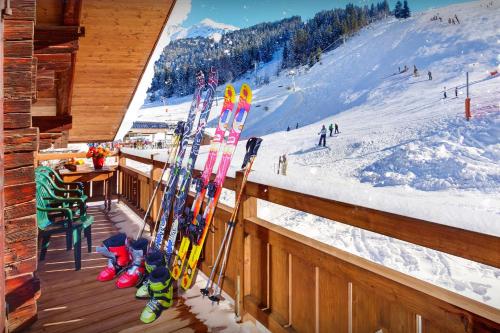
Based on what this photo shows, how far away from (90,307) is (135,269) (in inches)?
18.8

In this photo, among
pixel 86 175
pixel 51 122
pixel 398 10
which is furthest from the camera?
pixel 398 10

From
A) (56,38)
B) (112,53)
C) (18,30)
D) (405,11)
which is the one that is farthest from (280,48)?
(18,30)

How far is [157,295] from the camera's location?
2.49m

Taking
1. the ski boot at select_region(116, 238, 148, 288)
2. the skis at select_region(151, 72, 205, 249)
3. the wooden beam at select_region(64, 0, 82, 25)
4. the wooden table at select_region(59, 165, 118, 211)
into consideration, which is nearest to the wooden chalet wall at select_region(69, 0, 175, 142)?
the wooden beam at select_region(64, 0, 82, 25)

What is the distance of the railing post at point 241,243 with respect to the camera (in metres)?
2.32

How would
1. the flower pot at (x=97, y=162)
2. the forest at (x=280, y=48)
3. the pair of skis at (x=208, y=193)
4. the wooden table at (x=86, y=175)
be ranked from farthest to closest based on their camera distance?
the forest at (x=280, y=48)
the flower pot at (x=97, y=162)
the wooden table at (x=86, y=175)
the pair of skis at (x=208, y=193)


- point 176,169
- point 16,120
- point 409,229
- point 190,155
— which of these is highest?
point 16,120

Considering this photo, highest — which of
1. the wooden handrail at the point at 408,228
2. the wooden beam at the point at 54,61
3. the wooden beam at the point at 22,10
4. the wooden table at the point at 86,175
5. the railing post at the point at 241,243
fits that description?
the wooden beam at the point at 54,61

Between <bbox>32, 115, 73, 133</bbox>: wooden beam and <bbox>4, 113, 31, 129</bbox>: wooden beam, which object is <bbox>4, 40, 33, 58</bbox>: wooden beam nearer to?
<bbox>4, 113, 31, 129</bbox>: wooden beam

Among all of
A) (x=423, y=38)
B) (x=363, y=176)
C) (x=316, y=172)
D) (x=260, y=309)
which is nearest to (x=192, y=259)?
(x=260, y=309)

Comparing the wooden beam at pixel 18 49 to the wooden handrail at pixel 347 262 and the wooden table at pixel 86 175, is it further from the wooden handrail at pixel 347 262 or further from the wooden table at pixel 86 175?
the wooden table at pixel 86 175

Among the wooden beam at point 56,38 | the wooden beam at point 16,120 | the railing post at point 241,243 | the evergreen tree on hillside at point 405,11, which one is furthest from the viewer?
the evergreen tree on hillside at point 405,11

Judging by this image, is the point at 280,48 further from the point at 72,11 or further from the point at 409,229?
the point at 409,229

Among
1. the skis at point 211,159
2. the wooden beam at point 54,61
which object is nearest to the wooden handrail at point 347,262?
the skis at point 211,159
